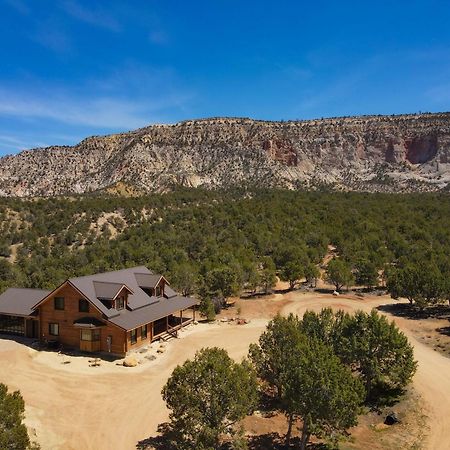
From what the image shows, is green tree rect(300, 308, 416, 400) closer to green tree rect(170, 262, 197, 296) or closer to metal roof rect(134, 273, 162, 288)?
metal roof rect(134, 273, 162, 288)

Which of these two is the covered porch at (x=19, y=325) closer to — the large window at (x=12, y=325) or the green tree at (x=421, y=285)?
the large window at (x=12, y=325)

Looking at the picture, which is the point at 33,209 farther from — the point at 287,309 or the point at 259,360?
the point at 259,360

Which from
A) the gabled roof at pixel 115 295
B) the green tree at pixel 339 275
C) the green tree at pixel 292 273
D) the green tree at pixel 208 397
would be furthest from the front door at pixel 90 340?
the green tree at pixel 339 275

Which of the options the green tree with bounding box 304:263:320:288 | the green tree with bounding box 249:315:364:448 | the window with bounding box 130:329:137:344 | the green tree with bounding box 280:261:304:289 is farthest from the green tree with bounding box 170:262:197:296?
the green tree with bounding box 249:315:364:448

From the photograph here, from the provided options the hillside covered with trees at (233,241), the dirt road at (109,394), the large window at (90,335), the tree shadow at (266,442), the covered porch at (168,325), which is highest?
the hillside covered with trees at (233,241)

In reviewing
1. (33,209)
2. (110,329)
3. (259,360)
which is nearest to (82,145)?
(33,209)

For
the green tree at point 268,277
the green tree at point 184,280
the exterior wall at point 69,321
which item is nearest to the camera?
the exterior wall at point 69,321
